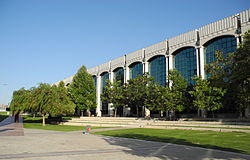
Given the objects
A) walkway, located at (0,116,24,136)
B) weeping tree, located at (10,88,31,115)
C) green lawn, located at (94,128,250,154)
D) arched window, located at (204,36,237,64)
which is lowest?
walkway, located at (0,116,24,136)

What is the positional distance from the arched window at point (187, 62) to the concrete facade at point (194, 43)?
1.06 meters

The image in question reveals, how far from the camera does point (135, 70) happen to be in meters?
56.6

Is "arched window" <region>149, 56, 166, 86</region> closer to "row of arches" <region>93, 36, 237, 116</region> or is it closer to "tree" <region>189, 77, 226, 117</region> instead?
"row of arches" <region>93, 36, 237, 116</region>

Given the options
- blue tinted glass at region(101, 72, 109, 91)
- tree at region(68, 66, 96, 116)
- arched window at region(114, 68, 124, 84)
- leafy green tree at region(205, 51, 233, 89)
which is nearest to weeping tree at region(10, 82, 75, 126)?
tree at region(68, 66, 96, 116)

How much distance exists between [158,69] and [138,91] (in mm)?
9156

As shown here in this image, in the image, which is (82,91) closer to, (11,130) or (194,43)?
(194,43)

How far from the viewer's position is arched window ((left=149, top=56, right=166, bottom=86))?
4762 cm

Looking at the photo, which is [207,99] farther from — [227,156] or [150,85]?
[227,156]

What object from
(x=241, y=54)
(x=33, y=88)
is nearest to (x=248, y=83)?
(x=241, y=54)

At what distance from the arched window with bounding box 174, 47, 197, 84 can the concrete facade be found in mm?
1060

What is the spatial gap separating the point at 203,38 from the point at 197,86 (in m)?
13.1

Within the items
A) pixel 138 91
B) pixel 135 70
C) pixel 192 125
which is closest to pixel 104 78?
pixel 135 70

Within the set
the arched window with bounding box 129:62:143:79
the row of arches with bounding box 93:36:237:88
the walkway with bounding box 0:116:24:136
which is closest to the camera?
the walkway with bounding box 0:116:24:136

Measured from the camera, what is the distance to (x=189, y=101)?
115 ft
